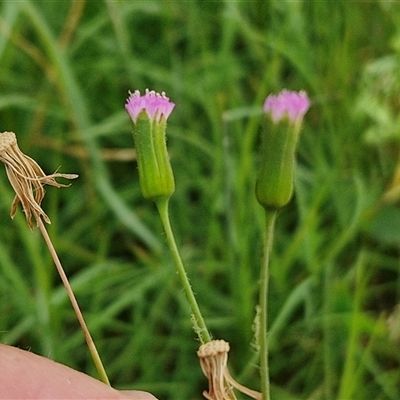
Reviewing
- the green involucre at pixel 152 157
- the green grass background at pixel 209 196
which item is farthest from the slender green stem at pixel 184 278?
the green grass background at pixel 209 196

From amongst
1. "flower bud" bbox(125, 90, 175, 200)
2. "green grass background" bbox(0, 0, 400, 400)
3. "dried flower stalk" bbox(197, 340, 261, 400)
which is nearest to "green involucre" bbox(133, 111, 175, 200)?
→ "flower bud" bbox(125, 90, 175, 200)

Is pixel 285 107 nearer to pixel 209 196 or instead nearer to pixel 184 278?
pixel 184 278

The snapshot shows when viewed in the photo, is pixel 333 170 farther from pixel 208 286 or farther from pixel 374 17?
pixel 374 17

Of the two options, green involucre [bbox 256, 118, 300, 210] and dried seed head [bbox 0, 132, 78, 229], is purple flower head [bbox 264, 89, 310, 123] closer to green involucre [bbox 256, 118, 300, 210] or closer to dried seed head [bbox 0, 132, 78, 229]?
green involucre [bbox 256, 118, 300, 210]

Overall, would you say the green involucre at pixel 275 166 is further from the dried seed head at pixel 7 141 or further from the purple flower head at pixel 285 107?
the dried seed head at pixel 7 141

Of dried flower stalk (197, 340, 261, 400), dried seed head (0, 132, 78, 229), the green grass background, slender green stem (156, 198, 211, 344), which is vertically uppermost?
the green grass background

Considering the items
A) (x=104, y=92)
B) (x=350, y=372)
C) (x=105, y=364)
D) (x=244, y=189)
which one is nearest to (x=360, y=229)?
(x=244, y=189)
